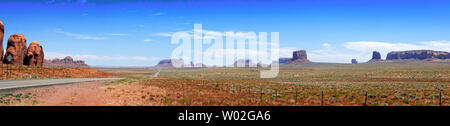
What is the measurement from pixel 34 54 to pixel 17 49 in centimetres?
508

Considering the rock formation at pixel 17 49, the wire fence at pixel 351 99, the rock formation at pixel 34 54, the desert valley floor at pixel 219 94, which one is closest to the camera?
the desert valley floor at pixel 219 94

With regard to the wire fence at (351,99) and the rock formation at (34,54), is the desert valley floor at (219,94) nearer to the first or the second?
the wire fence at (351,99)

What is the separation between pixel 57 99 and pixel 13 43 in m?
48.4

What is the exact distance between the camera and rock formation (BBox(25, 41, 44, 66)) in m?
54.7

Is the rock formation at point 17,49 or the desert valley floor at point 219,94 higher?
the rock formation at point 17,49

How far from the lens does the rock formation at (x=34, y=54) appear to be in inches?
2154

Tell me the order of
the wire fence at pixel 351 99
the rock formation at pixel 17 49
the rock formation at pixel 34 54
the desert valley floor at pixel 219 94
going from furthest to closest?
the rock formation at pixel 34 54 → the rock formation at pixel 17 49 → the wire fence at pixel 351 99 → the desert valley floor at pixel 219 94

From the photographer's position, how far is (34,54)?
56781 millimetres

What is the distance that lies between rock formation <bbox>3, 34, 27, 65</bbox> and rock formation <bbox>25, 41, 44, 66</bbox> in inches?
40.3

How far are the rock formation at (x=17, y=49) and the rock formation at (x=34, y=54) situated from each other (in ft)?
3.36

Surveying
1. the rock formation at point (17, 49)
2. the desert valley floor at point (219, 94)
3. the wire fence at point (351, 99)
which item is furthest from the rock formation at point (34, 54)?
the wire fence at point (351, 99)
